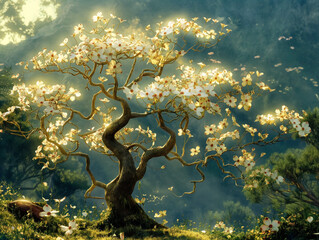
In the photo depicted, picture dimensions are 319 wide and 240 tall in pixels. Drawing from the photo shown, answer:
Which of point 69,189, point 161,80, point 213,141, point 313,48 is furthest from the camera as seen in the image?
point 313,48

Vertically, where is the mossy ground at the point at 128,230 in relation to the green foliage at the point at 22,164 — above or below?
below

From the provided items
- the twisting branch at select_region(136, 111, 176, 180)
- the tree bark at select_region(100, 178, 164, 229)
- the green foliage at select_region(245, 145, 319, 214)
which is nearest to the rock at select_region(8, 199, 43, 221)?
the tree bark at select_region(100, 178, 164, 229)

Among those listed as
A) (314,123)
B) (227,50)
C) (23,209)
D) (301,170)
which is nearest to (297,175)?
(301,170)

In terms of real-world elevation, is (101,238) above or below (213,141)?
below

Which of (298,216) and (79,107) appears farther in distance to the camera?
(79,107)

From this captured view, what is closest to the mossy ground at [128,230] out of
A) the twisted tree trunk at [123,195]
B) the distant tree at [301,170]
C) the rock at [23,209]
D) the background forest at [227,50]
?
Result: the rock at [23,209]

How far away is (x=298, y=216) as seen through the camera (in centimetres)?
477

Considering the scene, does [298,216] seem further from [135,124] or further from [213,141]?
[135,124]

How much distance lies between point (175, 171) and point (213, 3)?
20.7 meters

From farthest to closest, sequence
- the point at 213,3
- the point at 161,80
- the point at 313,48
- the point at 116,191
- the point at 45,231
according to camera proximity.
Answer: the point at 213,3
the point at 313,48
the point at 116,191
the point at 45,231
the point at 161,80

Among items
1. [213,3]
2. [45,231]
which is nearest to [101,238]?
[45,231]

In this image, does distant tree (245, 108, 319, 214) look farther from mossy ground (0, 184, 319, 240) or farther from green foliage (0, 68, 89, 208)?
green foliage (0, 68, 89, 208)

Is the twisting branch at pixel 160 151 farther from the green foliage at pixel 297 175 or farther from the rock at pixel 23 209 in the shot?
the green foliage at pixel 297 175

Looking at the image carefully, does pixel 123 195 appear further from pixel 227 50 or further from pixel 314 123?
pixel 227 50
